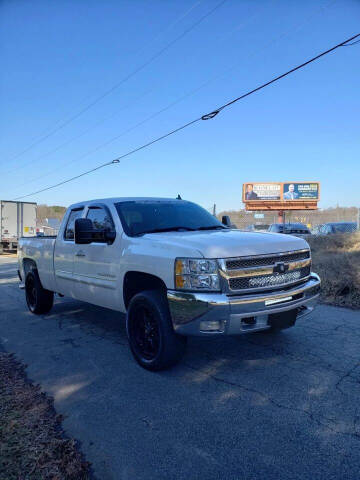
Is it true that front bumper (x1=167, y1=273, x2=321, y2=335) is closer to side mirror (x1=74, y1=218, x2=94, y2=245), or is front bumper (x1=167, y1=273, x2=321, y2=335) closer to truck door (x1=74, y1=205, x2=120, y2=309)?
truck door (x1=74, y1=205, x2=120, y2=309)

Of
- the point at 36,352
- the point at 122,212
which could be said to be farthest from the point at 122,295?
the point at 36,352

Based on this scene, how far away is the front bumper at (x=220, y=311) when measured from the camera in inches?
122

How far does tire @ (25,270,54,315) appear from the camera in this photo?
6.26 metres

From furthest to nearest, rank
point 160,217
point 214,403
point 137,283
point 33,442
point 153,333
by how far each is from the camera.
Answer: point 160,217 → point 137,283 → point 153,333 → point 214,403 → point 33,442

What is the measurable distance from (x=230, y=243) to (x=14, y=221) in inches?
903

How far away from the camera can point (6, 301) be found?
25.1ft

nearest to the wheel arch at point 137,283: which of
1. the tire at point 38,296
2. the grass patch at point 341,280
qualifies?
the tire at point 38,296

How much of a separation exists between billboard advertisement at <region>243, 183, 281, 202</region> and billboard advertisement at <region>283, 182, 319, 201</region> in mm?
974

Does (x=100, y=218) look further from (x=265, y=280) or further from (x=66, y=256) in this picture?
(x=265, y=280)

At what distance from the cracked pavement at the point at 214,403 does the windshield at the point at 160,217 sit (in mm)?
1552

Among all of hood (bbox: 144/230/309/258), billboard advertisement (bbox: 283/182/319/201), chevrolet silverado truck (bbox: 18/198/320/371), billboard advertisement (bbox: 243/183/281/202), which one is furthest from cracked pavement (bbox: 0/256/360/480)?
billboard advertisement (bbox: 283/182/319/201)

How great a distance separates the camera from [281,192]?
141 feet

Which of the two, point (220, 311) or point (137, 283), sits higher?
point (137, 283)

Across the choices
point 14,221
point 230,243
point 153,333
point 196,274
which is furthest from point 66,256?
point 14,221
